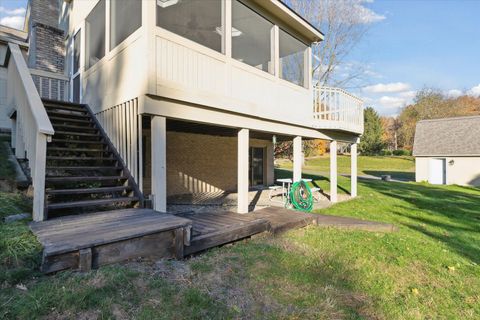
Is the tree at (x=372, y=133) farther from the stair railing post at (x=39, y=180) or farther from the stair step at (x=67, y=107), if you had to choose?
the stair railing post at (x=39, y=180)

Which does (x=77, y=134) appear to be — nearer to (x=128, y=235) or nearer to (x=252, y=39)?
(x=128, y=235)

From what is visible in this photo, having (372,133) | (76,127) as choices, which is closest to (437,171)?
(372,133)

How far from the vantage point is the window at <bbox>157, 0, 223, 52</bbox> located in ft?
16.4

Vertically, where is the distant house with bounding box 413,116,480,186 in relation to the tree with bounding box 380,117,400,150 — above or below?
below

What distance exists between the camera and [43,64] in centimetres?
897

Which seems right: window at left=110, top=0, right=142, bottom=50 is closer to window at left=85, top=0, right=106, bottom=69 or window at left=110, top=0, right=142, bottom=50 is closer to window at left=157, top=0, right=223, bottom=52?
window at left=157, top=0, right=223, bottom=52

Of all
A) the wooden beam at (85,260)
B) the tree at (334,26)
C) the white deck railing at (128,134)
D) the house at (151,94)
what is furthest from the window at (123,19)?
the tree at (334,26)

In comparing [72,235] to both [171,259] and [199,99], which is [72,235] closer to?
[171,259]

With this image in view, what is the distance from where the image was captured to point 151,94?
459cm

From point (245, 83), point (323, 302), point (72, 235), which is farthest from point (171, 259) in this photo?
point (245, 83)

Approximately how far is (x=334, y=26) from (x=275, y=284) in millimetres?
20473

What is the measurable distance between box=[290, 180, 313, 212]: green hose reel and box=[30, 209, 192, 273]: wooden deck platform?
15.0 feet

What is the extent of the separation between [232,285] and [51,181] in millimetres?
3140

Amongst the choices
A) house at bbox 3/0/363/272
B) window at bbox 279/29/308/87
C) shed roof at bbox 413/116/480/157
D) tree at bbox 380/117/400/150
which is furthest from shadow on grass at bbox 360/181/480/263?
tree at bbox 380/117/400/150
